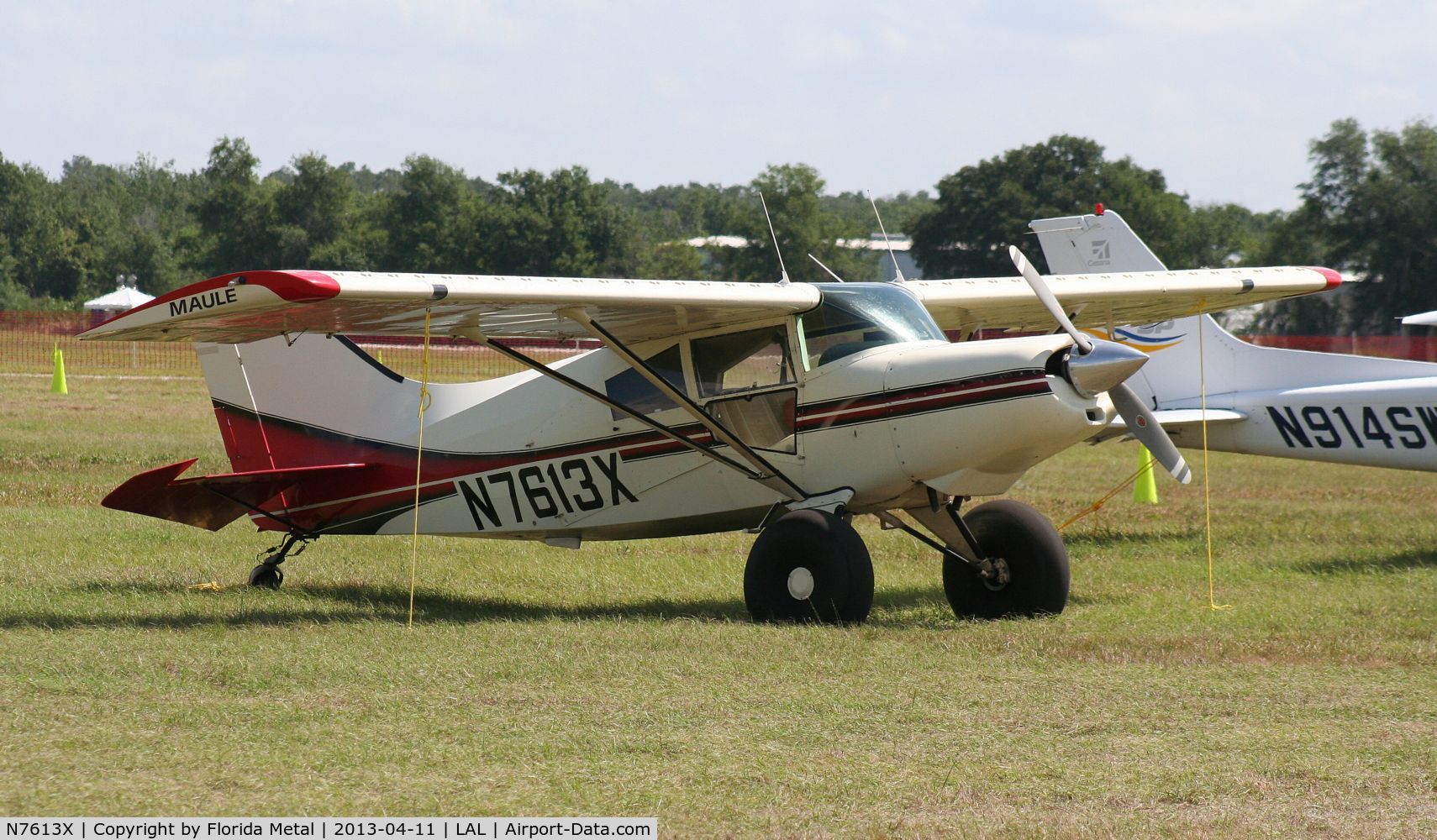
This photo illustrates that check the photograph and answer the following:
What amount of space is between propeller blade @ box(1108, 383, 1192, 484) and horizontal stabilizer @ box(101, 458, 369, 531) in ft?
17.9

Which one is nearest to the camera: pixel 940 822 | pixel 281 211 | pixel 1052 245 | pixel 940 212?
pixel 940 822

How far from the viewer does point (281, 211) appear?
77.4 metres

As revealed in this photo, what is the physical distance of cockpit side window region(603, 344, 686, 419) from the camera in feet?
33.0

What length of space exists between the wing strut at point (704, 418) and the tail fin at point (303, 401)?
231cm

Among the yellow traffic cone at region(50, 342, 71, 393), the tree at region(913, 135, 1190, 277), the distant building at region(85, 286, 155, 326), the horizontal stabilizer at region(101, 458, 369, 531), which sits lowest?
the horizontal stabilizer at region(101, 458, 369, 531)

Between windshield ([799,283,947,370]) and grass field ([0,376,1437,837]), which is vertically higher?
windshield ([799,283,947,370])

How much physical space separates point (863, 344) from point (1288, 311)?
5348 cm

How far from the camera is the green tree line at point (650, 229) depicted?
190 ft

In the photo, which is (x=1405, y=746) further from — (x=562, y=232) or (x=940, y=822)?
(x=562, y=232)

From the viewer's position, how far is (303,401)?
11312mm

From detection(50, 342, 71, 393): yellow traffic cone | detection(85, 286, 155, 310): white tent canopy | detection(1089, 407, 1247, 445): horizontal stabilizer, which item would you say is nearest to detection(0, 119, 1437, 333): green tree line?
detection(85, 286, 155, 310): white tent canopy

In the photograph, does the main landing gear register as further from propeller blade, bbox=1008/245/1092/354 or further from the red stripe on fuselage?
propeller blade, bbox=1008/245/1092/354

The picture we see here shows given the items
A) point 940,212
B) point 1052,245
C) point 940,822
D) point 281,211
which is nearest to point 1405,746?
point 940,822
